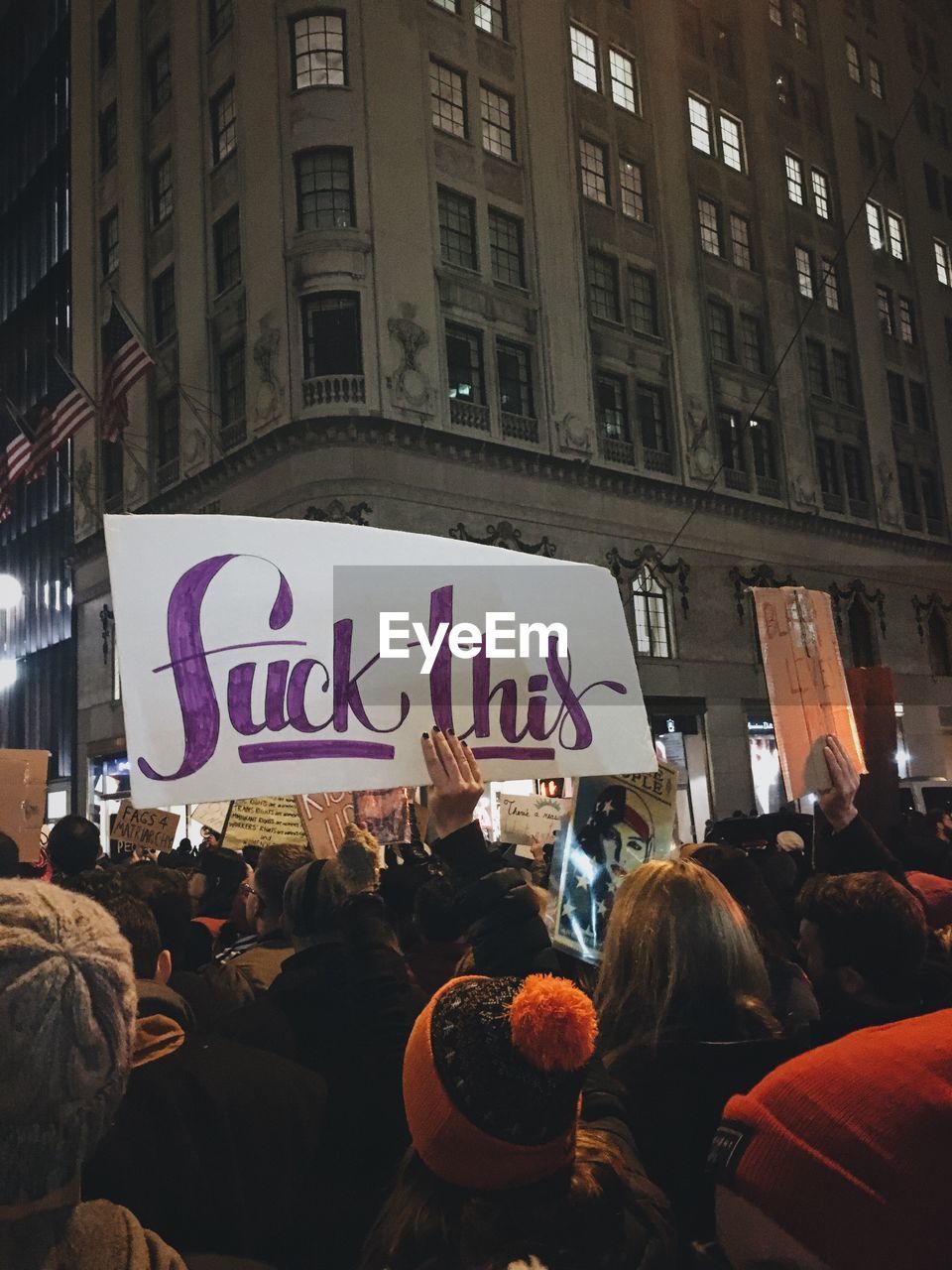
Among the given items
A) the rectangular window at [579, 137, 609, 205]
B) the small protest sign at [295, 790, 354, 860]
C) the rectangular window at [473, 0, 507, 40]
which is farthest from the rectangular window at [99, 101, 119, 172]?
the small protest sign at [295, 790, 354, 860]

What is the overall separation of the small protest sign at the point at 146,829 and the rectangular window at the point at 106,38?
2600 centimetres

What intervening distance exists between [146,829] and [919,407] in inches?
1276

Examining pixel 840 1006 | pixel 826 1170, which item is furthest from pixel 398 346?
pixel 826 1170

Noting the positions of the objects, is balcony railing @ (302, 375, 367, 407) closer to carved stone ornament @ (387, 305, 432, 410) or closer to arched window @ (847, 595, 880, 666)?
carved stone ornament @ (387, 305, 432, 410)

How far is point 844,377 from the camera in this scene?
31812 mm

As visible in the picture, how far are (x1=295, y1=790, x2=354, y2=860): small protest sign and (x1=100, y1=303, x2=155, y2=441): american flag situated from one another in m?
13.8

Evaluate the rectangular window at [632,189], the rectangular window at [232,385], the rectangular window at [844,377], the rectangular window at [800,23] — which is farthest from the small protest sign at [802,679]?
the rectangular window at [800,23]

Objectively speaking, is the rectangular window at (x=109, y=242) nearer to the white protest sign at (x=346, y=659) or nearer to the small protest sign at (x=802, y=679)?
the small protest sign at (x=802, y=679)

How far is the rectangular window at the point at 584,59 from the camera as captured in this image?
2605cm

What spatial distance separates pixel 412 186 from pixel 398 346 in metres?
3.90

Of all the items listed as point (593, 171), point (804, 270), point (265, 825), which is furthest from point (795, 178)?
point (265, 825)

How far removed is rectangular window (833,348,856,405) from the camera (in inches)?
1237

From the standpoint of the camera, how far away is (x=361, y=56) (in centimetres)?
2181

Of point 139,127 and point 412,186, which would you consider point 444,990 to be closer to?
point 412,186
